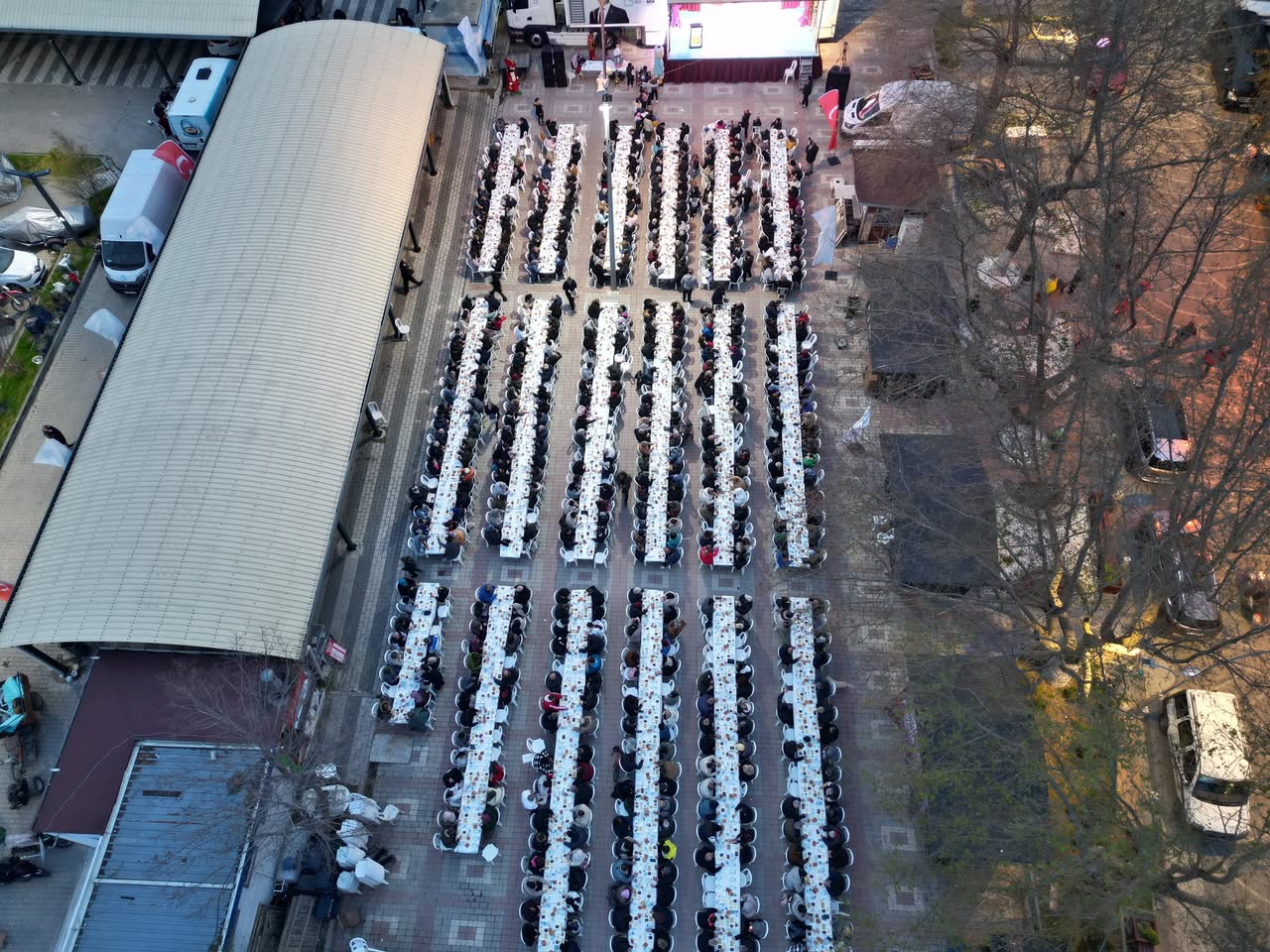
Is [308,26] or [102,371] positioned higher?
[308,26]

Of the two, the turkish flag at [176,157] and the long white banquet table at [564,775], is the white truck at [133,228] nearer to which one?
the turkish flag at [176,157]

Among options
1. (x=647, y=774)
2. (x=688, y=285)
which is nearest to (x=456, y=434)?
(x=688, y=285)

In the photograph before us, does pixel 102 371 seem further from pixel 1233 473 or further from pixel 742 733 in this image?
pixel 1233 473

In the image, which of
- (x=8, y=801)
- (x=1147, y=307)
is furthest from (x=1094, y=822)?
(x=8, y=801)

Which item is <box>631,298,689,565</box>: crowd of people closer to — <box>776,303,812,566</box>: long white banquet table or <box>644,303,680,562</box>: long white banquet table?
<box>644,303,680,562</box>: long white banquet table

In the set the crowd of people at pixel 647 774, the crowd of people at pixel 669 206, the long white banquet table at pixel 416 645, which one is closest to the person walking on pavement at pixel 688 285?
the crowd of people at pixel 669 206

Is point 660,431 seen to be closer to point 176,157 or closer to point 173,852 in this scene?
point 173,852
